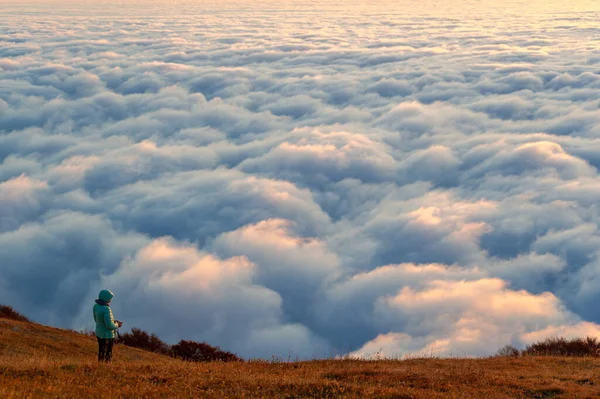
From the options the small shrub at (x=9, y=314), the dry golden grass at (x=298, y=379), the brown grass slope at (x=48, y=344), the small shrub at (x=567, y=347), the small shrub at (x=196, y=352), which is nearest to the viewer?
the dry golden grass at (x=298, y=379)

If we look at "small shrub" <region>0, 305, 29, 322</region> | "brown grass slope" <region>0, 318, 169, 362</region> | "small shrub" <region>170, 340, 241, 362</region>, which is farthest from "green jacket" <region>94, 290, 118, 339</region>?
"small shrub" <region>0, 305, 29, 322</region>

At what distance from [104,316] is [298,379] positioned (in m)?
4.67

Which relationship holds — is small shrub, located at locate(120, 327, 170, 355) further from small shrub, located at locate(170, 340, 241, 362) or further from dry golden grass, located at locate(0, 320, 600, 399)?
dry golden grass, located at locate(0, 320, 600, 399)

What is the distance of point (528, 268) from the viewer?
492 ft

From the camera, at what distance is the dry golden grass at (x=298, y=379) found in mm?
11141

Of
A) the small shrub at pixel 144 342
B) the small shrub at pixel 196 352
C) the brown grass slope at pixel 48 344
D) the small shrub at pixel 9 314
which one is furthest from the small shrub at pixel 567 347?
the small shrub at pixel 9 314

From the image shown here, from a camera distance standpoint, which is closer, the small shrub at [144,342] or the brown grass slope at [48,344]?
the brown grass slope at [48,344]

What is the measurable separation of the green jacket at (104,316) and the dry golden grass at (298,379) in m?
0.76

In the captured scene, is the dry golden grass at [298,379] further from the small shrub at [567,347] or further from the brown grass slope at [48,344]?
the small shrub at [567,347]

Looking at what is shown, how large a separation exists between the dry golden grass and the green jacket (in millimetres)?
758

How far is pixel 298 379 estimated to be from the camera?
42.6 feet

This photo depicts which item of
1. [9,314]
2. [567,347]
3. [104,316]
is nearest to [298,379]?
[104,316]

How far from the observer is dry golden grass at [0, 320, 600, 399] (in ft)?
36.6

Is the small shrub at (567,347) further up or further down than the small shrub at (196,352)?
further up
